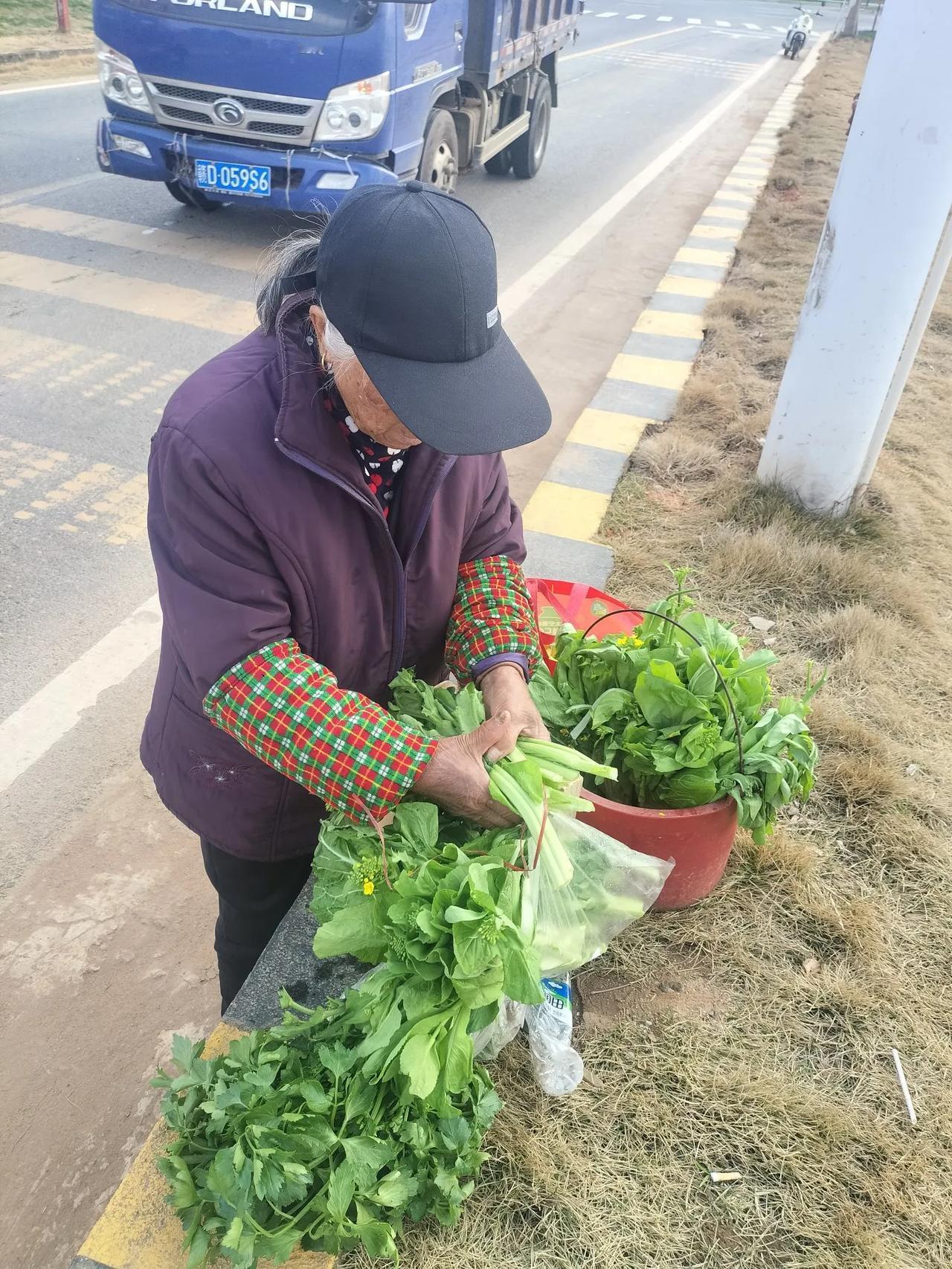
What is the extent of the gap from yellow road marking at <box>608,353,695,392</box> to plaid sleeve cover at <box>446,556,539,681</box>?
176 inches

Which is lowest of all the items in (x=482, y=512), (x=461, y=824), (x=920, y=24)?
(x=461, y=824)

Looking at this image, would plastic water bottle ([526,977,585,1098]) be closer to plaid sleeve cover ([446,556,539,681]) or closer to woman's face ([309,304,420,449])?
plaid sleeve cover ([446,556,539,681])

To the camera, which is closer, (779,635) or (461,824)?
(461,824)

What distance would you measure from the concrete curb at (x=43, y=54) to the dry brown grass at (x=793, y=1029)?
1396cm

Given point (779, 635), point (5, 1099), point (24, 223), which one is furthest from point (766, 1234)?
point (24, 223)

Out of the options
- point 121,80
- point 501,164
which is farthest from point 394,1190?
point 501,164

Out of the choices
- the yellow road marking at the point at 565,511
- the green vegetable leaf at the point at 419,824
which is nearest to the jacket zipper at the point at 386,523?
the green vegetable leaf at the point at 419,824

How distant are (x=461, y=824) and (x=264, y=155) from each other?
6148 mm

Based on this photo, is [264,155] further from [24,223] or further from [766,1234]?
[766,1234]

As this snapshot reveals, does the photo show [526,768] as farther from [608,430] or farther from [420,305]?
[608,430]

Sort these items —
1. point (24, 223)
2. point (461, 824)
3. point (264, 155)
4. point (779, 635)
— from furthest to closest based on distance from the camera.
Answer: point (24, 223) → point (264, 155) → point (779, 635) → point (461, 824)

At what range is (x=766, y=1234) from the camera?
1.95 meters

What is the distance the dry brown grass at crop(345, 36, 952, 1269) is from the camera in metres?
1.94

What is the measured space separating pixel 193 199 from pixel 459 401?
7.49 m
